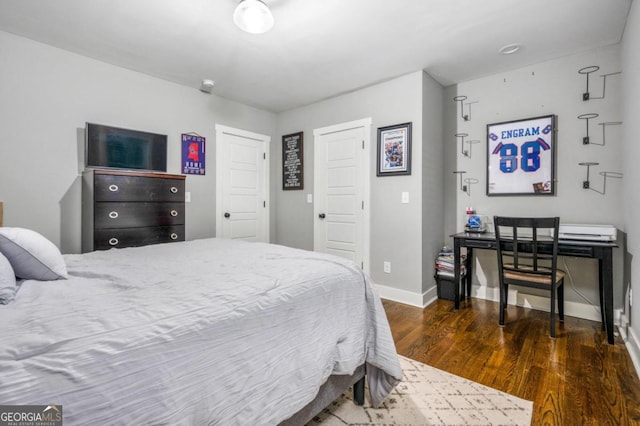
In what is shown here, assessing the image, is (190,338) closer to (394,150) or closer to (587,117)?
(394,150)

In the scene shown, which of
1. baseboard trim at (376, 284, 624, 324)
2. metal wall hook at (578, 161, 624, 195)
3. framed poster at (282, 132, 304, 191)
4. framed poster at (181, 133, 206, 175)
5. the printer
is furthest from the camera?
framed poster at (282, 132, 304, 191)

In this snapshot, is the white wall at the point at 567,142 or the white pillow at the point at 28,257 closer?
the white pillow at the point at 28,257

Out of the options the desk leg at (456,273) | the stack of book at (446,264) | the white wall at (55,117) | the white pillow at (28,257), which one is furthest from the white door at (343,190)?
the white pillow at (28,257)

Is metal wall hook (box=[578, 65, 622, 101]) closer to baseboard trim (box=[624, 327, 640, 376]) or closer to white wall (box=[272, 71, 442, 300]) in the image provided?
white wall (box=[272, 71, 442, 300])

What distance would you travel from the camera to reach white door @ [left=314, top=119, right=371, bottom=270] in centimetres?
367

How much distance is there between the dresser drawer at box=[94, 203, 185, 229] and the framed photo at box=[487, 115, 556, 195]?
340 cm

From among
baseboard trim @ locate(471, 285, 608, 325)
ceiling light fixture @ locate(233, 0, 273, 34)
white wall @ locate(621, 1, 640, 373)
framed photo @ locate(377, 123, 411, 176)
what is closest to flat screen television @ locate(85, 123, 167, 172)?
ceiling light fixture @ locate(233, 0, 273, 34)

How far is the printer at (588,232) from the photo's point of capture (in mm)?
2418

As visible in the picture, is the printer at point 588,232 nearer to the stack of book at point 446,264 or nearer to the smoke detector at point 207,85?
the stack of book at point 446,264

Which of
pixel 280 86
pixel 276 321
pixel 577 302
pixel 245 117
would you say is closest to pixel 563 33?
pixel 577 302

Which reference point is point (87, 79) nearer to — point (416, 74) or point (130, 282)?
point (130, 282)

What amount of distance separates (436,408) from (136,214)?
110 inches

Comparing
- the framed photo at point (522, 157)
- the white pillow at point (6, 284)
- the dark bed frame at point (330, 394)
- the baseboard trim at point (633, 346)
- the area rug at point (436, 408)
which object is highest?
the framed photo at point (522, 157)

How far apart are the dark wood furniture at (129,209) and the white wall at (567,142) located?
329cm
